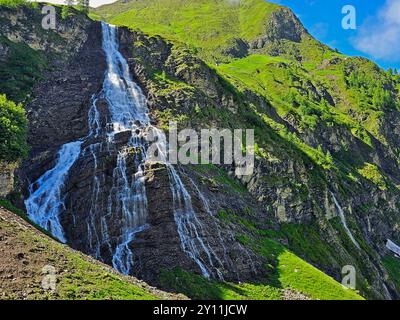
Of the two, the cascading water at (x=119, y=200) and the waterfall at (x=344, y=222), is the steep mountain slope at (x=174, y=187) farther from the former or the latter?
the waterfall at (x=344, y=222)

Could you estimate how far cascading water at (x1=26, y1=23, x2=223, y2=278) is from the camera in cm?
5184

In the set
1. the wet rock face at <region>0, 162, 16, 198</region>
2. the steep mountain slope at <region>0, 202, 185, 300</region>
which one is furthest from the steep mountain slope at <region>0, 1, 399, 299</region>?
the steep mountain slope at <region>0, 202, 185, 300</region>

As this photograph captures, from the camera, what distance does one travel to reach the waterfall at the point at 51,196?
52616 millimetres

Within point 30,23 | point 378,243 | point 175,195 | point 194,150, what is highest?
point 30,23

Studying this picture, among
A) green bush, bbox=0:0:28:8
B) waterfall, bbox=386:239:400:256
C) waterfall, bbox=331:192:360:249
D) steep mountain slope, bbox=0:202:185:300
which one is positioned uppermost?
green bush, bbox=0:0:28:8

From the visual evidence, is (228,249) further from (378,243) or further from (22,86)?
(378,243)

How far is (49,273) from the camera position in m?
34.0

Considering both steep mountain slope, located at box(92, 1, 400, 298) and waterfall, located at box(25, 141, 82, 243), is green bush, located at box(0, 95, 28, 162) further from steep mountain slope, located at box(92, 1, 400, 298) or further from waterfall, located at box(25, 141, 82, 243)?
steep mountain slope, located at box(92, 1, 400, 298)

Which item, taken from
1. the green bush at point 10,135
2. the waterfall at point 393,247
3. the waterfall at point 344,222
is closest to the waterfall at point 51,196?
the green bush at point 10,135

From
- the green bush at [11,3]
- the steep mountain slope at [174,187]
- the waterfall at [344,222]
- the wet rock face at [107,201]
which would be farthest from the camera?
the green bush at [11,3]

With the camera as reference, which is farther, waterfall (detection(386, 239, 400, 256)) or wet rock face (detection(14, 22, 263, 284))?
waterfall (detection(386, 239, 400, 256))

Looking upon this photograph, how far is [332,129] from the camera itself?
151m

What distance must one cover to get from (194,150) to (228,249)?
22.5 m

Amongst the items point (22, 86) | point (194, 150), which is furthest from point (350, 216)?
point (22, 86)
